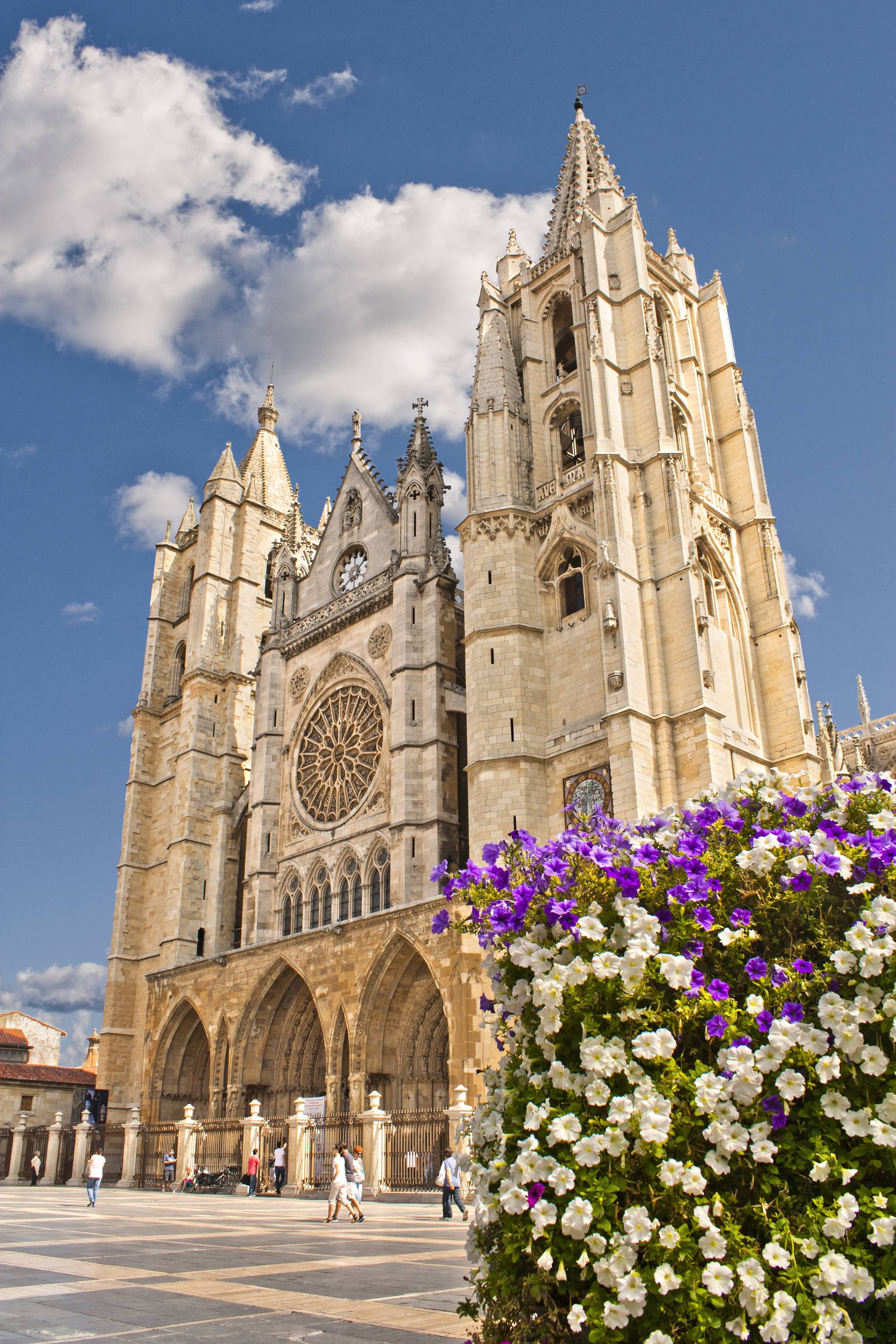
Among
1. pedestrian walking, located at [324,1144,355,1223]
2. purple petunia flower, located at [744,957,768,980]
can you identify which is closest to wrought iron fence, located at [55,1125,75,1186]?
pedestrian walking, located at [324,1144,355,1223]

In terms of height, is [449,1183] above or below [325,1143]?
below

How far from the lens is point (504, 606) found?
2397 cm

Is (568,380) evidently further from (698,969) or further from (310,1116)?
(698,969)

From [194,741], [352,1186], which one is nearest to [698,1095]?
[352,1186]

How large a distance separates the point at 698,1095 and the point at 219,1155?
76.7ft

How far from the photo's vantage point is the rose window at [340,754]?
2759 centimetres

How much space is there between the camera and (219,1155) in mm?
24203

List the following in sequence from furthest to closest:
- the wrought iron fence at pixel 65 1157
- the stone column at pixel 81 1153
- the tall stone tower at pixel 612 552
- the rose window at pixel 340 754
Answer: the wrought iron fence at pixel 65 1157
the rose window at pixel 340 754
the stone column at pixel 81 1153
the tall stone tower at pixel 612 552

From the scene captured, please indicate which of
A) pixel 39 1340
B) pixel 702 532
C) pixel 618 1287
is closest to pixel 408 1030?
pixel 702 532

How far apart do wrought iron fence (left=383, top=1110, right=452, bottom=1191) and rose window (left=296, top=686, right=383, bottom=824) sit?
32.5 ft

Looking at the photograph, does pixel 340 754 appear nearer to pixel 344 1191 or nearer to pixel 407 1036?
pixel 407 1036

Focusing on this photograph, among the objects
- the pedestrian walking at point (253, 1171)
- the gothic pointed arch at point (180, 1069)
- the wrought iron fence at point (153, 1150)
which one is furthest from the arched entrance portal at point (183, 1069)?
the pedestrian walking at point (253, 1171)

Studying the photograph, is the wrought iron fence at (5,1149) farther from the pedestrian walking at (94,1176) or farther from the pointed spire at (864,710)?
the pointed spire at (864,710)

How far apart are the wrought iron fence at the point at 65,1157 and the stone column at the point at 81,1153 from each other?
0.42 m
